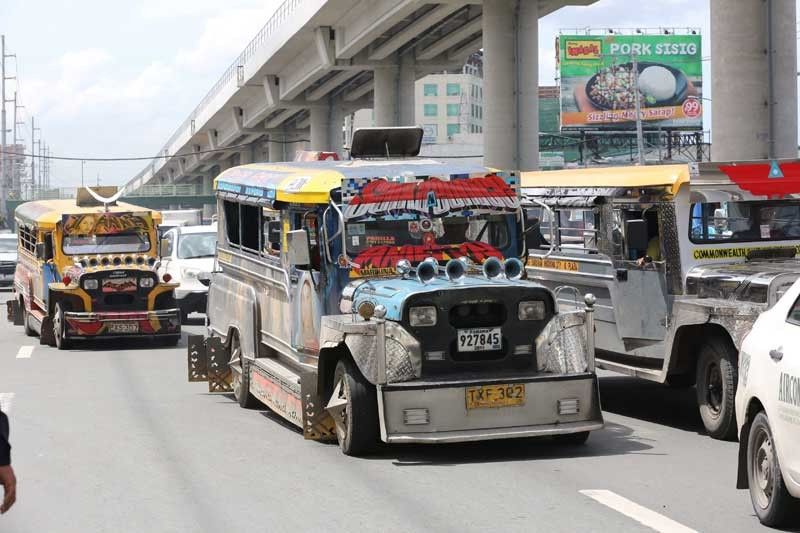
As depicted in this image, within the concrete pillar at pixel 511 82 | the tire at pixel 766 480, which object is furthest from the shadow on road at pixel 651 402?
the concrete pillar at pixel 511 82

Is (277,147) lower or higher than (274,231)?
higher

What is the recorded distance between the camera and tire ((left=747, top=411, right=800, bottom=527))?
8180 mm

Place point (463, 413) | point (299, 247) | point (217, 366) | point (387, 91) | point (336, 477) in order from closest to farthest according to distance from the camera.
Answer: point (336, 477) → point (463, 413) → point (299, 247) → point (217, 366) → point (387, 91)

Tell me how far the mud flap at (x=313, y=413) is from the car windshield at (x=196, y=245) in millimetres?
16895

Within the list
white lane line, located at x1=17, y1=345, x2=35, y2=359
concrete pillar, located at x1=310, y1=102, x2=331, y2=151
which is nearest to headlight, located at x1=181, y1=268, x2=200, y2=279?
white lane line, located at x1=17, y1=345, x2=35, y2=359

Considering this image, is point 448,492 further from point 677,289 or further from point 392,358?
point 677,289

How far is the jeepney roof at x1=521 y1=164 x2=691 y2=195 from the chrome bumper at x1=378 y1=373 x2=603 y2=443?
3.00 meters

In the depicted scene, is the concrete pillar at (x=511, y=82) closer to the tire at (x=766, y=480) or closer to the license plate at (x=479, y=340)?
the license plate at (x=479, y=340)

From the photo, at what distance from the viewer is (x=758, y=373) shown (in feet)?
27.9

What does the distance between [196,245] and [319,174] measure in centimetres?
1699

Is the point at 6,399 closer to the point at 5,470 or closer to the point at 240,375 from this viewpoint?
the point at 240,375

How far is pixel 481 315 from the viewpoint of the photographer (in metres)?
11.5

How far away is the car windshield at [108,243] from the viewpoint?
24859 millimetres

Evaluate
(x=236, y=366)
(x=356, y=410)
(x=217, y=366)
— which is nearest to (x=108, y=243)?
(x=217, y=366)
